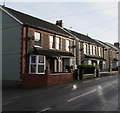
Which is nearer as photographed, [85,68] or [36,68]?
[36,68]

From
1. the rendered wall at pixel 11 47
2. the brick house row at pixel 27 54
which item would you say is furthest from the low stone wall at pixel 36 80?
the rendered wall at pixel 11 47

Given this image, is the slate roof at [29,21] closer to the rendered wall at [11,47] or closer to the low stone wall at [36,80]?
the rendered wall at [11,47]

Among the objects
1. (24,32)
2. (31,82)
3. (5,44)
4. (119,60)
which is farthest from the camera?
(119,60)

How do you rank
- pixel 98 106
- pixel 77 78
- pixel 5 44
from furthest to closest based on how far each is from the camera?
pixel 77 78
pixel 5 44
pixel 98 106

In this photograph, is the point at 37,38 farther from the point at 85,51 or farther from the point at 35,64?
the point at 85,51

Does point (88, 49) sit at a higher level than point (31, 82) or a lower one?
higher

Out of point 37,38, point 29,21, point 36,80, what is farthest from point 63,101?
point 29,21

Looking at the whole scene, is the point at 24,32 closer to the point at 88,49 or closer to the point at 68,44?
the point at 68,44

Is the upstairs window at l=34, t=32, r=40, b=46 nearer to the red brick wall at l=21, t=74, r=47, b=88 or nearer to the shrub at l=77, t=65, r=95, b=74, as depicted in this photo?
the red brick wall at l=21, t=74, r=47, b=88

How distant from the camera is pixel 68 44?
27250 millimetres

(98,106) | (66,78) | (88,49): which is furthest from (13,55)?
(88,49)

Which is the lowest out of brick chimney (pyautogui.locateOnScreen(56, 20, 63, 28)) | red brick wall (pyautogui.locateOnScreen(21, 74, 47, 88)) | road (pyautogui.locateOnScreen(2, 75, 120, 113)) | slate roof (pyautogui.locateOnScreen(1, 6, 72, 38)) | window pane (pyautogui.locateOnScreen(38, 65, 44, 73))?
road (pyautogui.locateOnScreen(2, 75, 120, 113))

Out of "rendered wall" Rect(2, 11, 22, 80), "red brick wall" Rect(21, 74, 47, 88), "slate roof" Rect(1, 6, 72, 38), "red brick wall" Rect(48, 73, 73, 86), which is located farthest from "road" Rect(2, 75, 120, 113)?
"slate roof" Rect(1, 6, 72, 38)

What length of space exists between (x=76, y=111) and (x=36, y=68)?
477 inches
